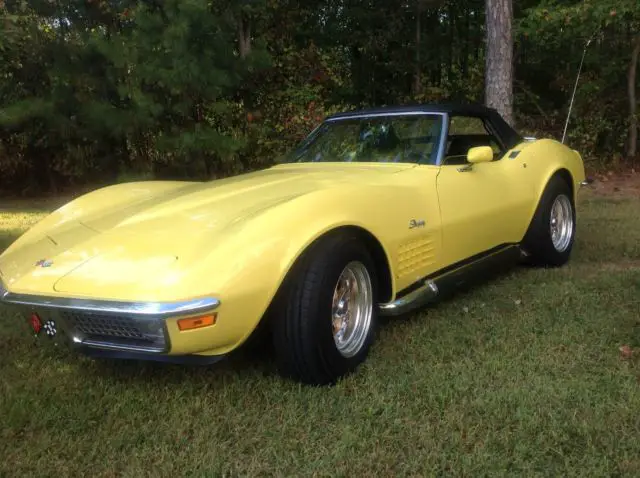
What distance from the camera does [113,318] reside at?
2.44m

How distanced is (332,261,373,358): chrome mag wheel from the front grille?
859mm

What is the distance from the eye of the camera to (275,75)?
43.3 feet

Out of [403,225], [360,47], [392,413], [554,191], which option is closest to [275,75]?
[360,47]

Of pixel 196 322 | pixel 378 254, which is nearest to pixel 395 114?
pixel 378 254

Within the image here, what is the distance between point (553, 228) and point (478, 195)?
4.74 feet

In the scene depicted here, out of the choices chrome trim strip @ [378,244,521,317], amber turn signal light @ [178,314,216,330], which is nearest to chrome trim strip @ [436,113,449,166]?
chrome trim strip @ [378,244,521,317]

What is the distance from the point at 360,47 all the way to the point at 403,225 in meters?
12.4

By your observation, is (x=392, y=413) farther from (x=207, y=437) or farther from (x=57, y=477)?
(x=57, y=477)

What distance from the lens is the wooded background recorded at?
9.34 metres

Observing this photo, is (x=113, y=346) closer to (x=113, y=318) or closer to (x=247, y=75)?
(x=113, y=318)

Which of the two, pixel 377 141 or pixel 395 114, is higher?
pixel 395 114

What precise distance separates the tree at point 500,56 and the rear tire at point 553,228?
4.47m

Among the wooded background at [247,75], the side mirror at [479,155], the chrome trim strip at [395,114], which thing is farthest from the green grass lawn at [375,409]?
the wooded background at [247,75]

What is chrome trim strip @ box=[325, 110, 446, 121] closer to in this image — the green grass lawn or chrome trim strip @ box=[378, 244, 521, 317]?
chrome trim strip @ box=[378, 244, 521, 317]
